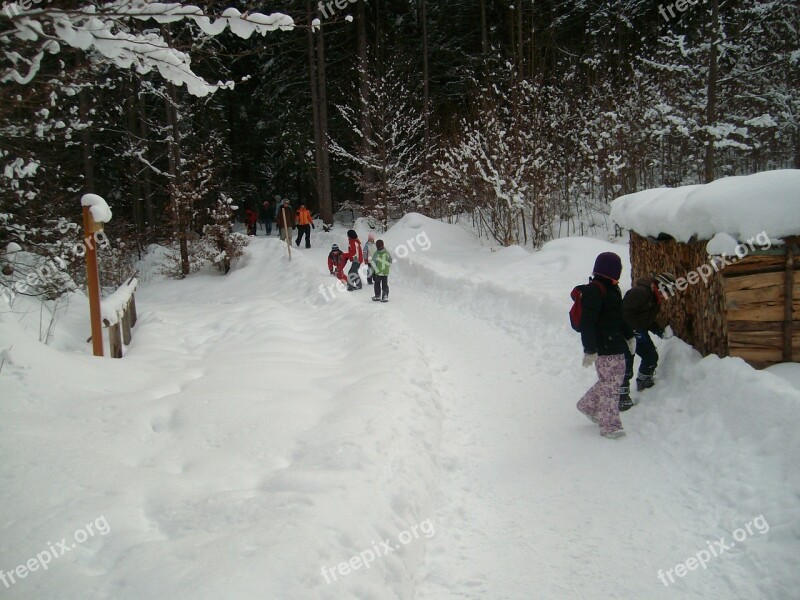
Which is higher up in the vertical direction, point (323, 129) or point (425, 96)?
point (425, 96)

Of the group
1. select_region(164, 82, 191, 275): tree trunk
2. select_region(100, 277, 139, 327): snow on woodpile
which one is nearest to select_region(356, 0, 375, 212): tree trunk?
select_region(164, 82, 191, 275): tree trunk

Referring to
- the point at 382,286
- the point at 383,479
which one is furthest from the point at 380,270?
the point at 383,479

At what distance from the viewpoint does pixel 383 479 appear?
391cm

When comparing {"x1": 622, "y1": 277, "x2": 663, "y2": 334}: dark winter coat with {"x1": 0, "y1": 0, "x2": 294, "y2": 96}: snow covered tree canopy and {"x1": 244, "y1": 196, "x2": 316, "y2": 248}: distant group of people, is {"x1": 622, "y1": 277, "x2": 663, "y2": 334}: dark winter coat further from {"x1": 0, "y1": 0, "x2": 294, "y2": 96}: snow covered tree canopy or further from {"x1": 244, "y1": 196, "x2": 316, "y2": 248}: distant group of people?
{"x1": 244, "y1": 196, "x2": 316, "y2": 248}: distant group of people

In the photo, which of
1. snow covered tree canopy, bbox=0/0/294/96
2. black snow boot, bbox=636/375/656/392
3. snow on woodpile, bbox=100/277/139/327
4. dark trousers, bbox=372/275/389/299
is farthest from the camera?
dark trousers, bbox=372/275/389/299

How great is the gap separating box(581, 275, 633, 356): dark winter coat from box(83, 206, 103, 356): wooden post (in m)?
5.14

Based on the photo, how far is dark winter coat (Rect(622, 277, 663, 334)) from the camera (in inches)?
202

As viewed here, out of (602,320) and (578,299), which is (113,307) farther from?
(602,320)

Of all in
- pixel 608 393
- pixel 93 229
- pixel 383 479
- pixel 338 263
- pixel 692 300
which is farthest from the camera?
pixel 338 263

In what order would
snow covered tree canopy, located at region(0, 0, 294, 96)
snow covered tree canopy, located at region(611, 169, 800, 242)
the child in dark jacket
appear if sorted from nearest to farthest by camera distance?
snow covered tree canopy, located at region(0, 0, 294, 96) → snow covered tree canopy, located at region(611, 169, 800, 242) → the child in dark jacket

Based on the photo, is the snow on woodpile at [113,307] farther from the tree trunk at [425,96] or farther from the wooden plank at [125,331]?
the tree trunk at [425,96]

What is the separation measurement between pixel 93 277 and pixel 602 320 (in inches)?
215

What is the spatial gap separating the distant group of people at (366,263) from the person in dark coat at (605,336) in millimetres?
7342

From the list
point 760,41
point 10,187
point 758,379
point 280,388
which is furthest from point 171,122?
point 760,41
